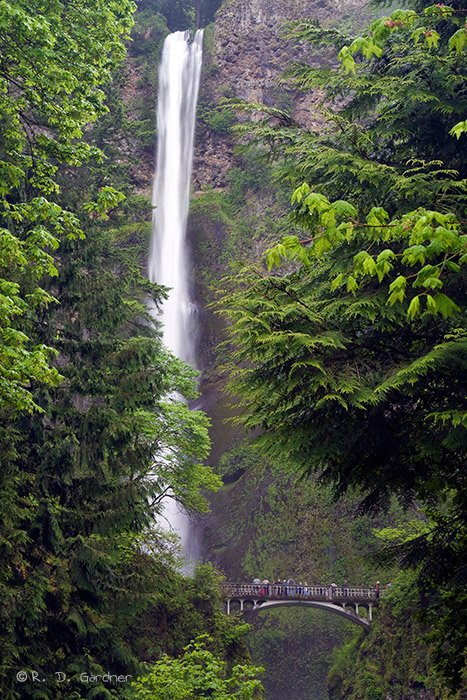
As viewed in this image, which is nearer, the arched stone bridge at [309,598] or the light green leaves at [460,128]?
the light green leaves at [460,128]

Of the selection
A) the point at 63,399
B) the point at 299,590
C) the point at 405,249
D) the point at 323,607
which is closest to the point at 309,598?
the point at 299,590

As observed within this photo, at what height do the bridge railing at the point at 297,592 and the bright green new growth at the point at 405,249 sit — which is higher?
the bridge railing at the point at 297,592

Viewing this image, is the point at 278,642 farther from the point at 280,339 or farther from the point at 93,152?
the point at 280,339

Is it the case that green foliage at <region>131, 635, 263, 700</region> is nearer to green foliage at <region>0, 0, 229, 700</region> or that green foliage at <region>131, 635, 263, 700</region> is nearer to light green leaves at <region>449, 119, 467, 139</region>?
green foliage at <region>0, 0, 229, 700</region>

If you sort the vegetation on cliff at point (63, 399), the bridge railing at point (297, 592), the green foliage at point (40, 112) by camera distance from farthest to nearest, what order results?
the bridge railing at point (297, 592) < the vegetation on cliff at point (63, 399) < the green foliage at point (40, 112)

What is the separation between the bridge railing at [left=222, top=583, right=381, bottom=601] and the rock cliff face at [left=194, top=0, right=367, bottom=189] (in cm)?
2429

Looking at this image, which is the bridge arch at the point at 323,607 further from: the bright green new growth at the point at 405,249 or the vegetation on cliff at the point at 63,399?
the bright green new growth at the point at 405,249

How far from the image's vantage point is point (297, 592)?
27625 mm

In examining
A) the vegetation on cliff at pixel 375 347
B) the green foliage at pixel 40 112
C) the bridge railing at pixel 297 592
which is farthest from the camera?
the bridge railing at pixel 297 592

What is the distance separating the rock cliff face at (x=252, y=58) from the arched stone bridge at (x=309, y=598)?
24419 millimetres

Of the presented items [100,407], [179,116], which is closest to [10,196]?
[100,407]

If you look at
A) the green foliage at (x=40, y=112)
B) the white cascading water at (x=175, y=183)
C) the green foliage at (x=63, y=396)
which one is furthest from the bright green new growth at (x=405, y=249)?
the white cascading water at (x=175, y=183)

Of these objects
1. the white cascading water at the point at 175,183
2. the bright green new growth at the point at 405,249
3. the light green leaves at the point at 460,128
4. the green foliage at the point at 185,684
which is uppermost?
the white cascading water at the point at 175,183

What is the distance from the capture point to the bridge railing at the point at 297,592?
1070 inches
